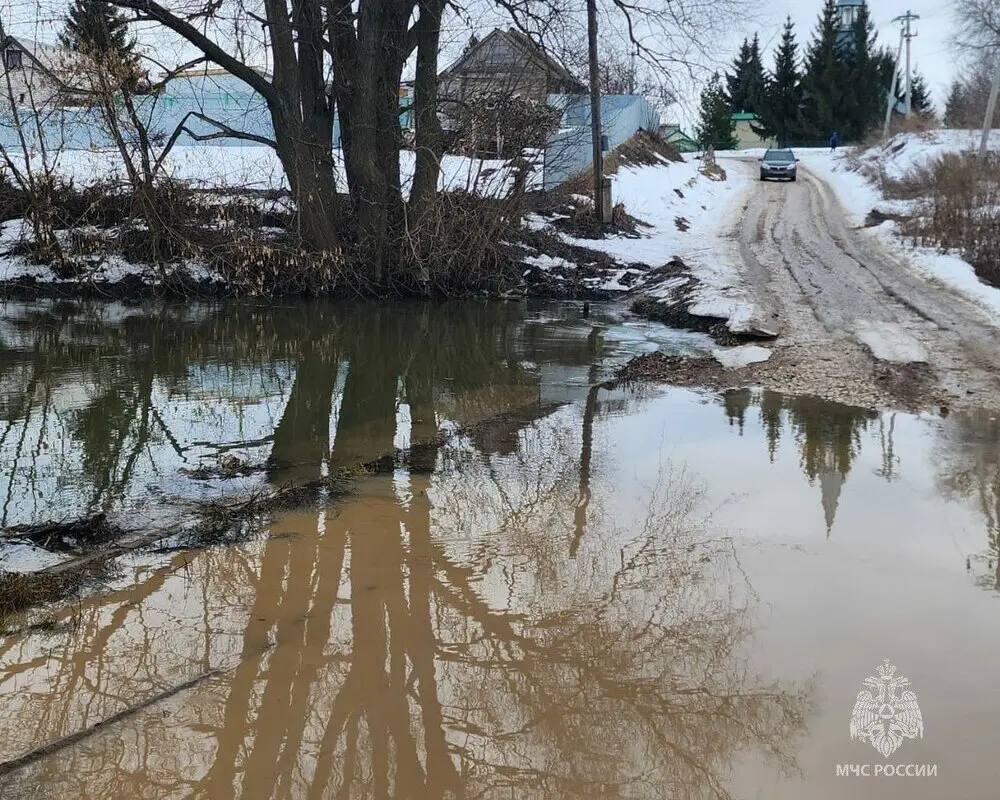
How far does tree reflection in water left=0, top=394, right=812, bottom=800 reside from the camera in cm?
371

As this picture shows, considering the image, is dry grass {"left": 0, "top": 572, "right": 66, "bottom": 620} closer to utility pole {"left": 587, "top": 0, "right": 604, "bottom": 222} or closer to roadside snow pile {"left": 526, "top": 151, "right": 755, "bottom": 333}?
roadside snow pile {"left": 526, "top": 151, "right": 755, "bottom": 333}

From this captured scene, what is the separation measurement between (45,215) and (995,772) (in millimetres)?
17058

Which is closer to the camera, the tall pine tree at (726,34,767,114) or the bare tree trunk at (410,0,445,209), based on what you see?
the bare tree trunk at (410,0,445,209)

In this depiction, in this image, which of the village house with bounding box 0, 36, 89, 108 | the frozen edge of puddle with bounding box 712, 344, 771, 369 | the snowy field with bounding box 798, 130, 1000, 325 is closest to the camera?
the frozen edge of puddle with bounding box 712, 344, 771, 369

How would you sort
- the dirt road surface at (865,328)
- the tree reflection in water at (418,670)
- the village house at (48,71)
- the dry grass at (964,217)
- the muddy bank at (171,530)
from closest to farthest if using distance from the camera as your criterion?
the tree reflection in water at (418,670), the muddy bank at (171,530), the dirt road surface at (865,328), the village house at (48,71), the dry grass at (964,217)

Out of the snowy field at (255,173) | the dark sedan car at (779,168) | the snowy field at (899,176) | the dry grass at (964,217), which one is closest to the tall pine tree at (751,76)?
the snowy field at (899,176)

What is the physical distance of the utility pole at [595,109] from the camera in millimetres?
18891

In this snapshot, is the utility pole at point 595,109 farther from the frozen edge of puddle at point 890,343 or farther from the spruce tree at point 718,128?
the spruce tree at point 718,128

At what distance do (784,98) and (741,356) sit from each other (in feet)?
185

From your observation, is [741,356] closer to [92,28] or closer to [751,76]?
Answer: [92,28]

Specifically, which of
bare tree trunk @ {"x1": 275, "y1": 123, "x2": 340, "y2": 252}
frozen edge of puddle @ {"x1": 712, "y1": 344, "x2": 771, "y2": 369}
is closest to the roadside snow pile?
frozen edge of puddle @ {"x1": 712, "y1": 344, "x2": 771, "y2": 369}

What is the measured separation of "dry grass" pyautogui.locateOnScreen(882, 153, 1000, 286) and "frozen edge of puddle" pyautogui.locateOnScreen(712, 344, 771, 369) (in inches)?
221

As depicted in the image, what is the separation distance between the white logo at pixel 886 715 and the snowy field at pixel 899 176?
9559mm

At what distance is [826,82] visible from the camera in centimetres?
5828
